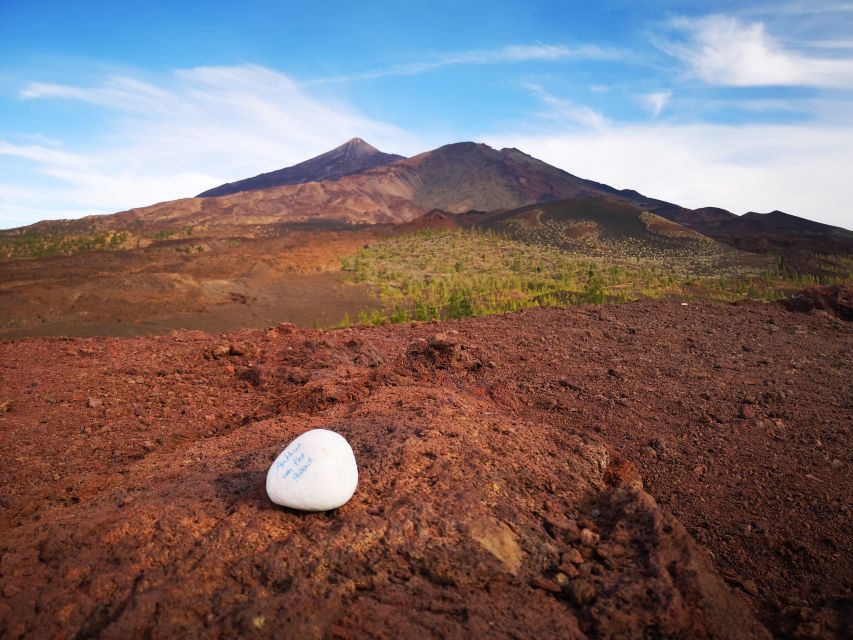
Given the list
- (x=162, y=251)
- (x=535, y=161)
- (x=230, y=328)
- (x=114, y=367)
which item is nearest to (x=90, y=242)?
(x=162, y=251)

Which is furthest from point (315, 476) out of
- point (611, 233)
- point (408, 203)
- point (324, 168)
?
point (324, 168)

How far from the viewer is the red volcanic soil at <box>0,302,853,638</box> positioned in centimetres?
229

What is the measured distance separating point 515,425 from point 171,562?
2.31 metres

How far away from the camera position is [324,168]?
105625 mm

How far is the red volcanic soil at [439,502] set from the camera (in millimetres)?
2291

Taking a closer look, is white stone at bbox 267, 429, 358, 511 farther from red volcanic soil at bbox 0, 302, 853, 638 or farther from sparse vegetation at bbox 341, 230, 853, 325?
sparse vegetation at bbox 341, 230, 853, 325

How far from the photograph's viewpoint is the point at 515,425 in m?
3.94

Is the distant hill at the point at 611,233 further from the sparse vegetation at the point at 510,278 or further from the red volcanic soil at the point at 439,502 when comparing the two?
the red volcanic soil at the point at 439,502

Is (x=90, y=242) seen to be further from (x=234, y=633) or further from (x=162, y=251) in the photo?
(x=234, y=633)

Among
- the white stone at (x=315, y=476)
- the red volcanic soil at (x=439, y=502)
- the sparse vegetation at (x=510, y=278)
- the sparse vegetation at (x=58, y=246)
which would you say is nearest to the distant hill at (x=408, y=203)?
the sparse vegetation at (x=58, y=246)

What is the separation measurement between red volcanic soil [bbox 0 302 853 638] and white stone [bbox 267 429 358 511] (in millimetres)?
99

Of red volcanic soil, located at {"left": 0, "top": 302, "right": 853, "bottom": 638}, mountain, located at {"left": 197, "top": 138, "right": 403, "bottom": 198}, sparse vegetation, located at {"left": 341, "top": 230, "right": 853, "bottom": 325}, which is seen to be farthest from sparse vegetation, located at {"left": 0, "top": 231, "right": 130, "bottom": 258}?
mountain, located at {"left": 197, "top": 138, "right": 403, "bottom": 198}

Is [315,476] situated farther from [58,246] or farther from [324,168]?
[324,168]

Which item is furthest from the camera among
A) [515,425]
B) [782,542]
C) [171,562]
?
[515,425]
